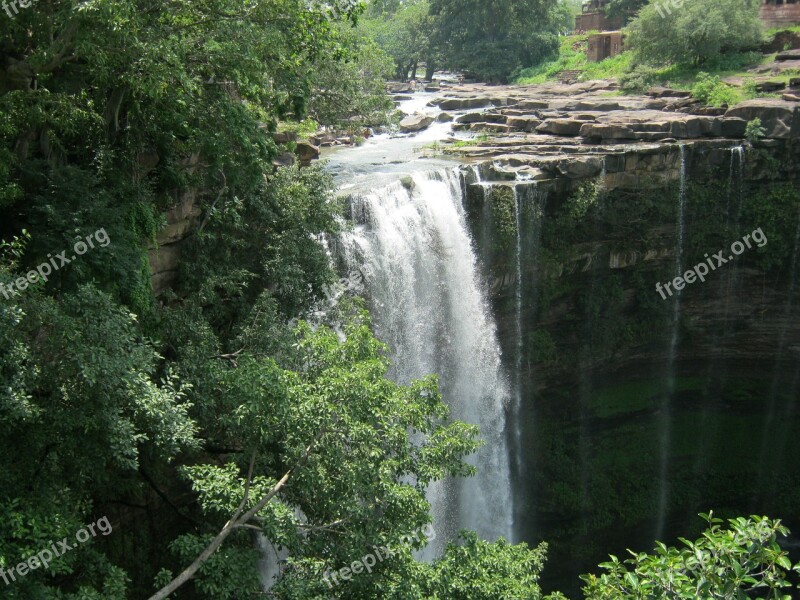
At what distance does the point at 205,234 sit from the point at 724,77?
1886cm

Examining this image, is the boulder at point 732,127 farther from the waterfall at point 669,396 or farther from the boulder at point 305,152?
the boulder at point 305,152

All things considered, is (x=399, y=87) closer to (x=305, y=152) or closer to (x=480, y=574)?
(x=305, y=152)

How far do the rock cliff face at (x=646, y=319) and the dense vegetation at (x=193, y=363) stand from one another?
777 cm

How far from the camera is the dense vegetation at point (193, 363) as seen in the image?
8273 millimetres

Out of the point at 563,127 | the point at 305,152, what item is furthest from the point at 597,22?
the point at 305,152

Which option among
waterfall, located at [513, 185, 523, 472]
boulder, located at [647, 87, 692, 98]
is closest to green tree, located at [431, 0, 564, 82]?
boulder, located at [647, 87, 692, 98]

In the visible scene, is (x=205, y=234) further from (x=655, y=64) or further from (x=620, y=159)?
(x=655, y=64)

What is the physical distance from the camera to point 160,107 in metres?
11.5

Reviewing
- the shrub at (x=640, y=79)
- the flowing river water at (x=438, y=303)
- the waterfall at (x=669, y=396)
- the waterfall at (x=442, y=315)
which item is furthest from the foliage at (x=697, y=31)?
the waterfall at (x=442, y=315)

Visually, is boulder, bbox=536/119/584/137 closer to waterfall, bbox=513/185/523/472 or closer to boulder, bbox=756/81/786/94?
waterfall, bbox=513/185/523/472

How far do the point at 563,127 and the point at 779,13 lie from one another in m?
12.5

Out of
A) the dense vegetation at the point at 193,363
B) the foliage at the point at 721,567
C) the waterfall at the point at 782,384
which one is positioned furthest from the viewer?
the waterfall at the point at 782,384

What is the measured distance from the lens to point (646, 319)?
71.7 ft

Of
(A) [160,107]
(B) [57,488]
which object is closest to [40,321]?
(B) [57,488]
